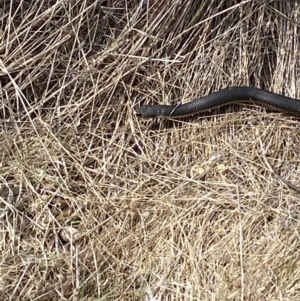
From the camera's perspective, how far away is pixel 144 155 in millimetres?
4777

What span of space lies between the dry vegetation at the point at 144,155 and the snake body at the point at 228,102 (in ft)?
0.28

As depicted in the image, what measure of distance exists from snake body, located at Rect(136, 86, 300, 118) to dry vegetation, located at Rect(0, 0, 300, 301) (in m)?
0.09

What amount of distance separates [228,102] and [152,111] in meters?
0.57

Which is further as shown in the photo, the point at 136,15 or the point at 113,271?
the point at 136,15

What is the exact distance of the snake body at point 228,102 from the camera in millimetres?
4910

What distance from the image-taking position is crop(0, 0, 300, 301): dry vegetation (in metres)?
4.15

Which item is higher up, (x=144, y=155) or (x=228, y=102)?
(x=228, y=102)

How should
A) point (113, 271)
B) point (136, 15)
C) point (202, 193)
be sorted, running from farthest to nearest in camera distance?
point (136, 15)
point (202, 193)
point (113, 271)

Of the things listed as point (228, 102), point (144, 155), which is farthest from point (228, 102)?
point (144, 155)

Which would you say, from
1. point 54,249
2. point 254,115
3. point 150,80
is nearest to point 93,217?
point 54,249

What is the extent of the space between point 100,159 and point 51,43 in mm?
909

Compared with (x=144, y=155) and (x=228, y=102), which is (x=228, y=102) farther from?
(x=144, y=155)

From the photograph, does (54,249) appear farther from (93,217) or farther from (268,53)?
(268,53)

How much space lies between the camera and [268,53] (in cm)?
507
